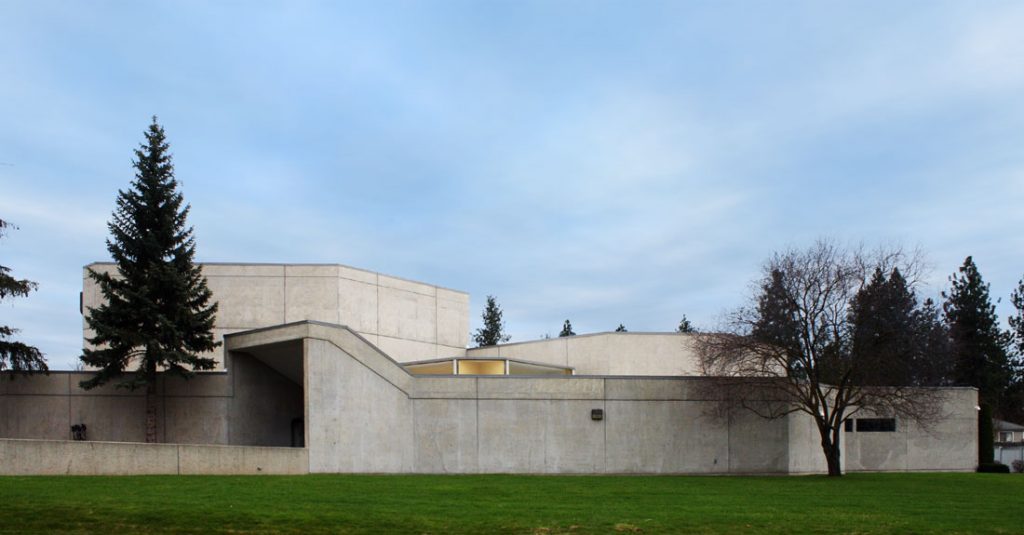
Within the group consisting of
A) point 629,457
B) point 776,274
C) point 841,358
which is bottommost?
point 629,457

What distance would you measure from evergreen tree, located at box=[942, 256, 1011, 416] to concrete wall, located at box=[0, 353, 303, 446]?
2478 inches

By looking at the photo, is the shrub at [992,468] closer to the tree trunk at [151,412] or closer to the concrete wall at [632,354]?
the concrete wall at [632,354]

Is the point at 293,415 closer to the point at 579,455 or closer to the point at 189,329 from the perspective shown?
the point at 189,329

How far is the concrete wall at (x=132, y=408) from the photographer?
3166cm

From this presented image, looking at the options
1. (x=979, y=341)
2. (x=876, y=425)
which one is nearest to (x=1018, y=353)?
(x=979, y=341)

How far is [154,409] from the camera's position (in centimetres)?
3206

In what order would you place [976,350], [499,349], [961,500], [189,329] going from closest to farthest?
[961,500] → [189,329] → [499,349] → [976,350]

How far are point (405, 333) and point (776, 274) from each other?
2382cm

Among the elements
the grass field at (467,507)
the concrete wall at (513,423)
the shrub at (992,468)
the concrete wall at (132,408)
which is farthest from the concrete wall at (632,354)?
the grass field at (467,507)

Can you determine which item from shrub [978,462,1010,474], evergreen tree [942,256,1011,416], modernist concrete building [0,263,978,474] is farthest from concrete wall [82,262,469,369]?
evergreen tree [942,256,1011,416]

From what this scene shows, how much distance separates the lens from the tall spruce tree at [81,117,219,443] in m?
30.6

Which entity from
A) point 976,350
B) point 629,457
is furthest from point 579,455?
point 976,350

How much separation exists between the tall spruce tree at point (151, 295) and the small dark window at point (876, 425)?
1194 inches

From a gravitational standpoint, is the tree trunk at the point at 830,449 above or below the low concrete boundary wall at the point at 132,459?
below
